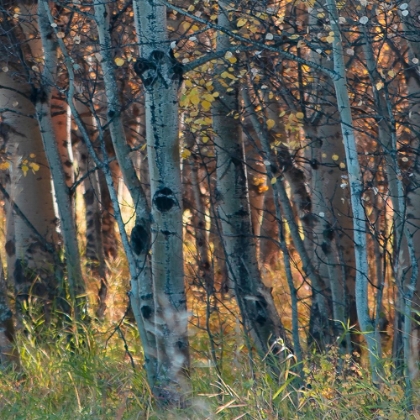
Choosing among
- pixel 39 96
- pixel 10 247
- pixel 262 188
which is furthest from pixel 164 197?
pixel 262 188

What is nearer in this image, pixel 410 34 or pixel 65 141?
pixel 410 34

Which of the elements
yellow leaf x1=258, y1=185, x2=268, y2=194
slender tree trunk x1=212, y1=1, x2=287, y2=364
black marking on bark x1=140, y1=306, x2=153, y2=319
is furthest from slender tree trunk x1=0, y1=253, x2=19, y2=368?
yellow leaf x1=258, y1=185, x2=268, y2=194

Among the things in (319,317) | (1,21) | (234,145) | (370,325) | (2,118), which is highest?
(1,21)

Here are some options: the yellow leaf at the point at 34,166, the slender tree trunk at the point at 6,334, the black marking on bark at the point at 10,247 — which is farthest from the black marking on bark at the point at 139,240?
the black marking on bark at the point at 10,247

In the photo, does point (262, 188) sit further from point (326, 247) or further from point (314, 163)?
point (314, 163)

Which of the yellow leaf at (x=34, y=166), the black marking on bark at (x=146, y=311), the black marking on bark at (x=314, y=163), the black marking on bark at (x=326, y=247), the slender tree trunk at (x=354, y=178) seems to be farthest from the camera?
the yellow leaf at (x=34, y=166)

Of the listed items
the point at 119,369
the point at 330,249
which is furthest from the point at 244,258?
the point at 119,369

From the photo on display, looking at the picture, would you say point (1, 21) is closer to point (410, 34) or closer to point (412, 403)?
point (410, 34)

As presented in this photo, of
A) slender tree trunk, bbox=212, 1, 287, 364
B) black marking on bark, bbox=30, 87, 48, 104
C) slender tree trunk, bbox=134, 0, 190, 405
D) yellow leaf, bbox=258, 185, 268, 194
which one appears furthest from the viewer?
yellow leaf, bbox=258, 185, 268, 194

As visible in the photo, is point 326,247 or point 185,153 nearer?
point 185,153

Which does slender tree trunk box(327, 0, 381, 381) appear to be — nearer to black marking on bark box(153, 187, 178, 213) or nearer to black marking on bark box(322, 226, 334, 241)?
black marking on bark box(153, 187, 178, 213)

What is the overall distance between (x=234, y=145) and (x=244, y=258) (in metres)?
0.97

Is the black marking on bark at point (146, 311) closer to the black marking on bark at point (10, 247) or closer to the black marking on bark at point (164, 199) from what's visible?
the black marking on bark at point (164, 199)

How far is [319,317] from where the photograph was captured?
21.5 feet
